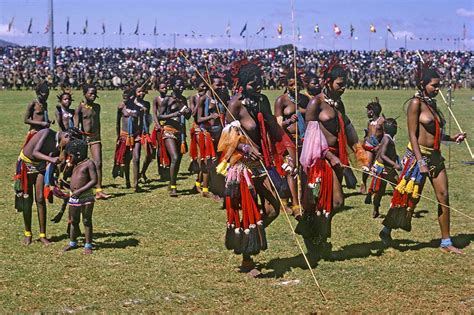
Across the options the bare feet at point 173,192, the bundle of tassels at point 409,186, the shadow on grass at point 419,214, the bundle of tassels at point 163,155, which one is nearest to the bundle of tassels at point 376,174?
the shadow on grass at point 419,214

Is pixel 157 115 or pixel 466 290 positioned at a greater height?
pixel 157 115

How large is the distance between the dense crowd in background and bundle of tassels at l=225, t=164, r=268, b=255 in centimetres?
3925

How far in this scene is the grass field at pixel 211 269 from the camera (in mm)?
7121

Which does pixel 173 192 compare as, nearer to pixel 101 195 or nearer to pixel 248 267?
pixel 101 195

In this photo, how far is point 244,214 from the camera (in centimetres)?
789

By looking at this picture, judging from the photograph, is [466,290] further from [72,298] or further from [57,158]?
[57,158]

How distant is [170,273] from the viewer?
26.8ft

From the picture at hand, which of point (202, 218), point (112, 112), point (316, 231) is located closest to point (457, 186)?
point (202, 218)

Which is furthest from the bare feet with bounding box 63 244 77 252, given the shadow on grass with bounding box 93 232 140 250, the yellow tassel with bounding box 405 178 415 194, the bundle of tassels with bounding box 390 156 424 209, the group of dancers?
the yellow tassel with bounding box 405 178 415 194

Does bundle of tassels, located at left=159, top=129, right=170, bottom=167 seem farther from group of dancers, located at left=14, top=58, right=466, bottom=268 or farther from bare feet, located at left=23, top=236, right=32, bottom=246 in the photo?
bare feet, located at left=23, top=236, right=32, bottom=246

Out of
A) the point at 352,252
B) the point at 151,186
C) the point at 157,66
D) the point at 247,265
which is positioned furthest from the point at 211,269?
the point at 157,66

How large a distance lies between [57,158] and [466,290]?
15.9ft

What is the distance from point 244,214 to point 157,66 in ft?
197

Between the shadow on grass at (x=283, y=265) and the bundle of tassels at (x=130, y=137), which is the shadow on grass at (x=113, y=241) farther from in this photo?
the bundle of tassels at (x=130, y=137)
